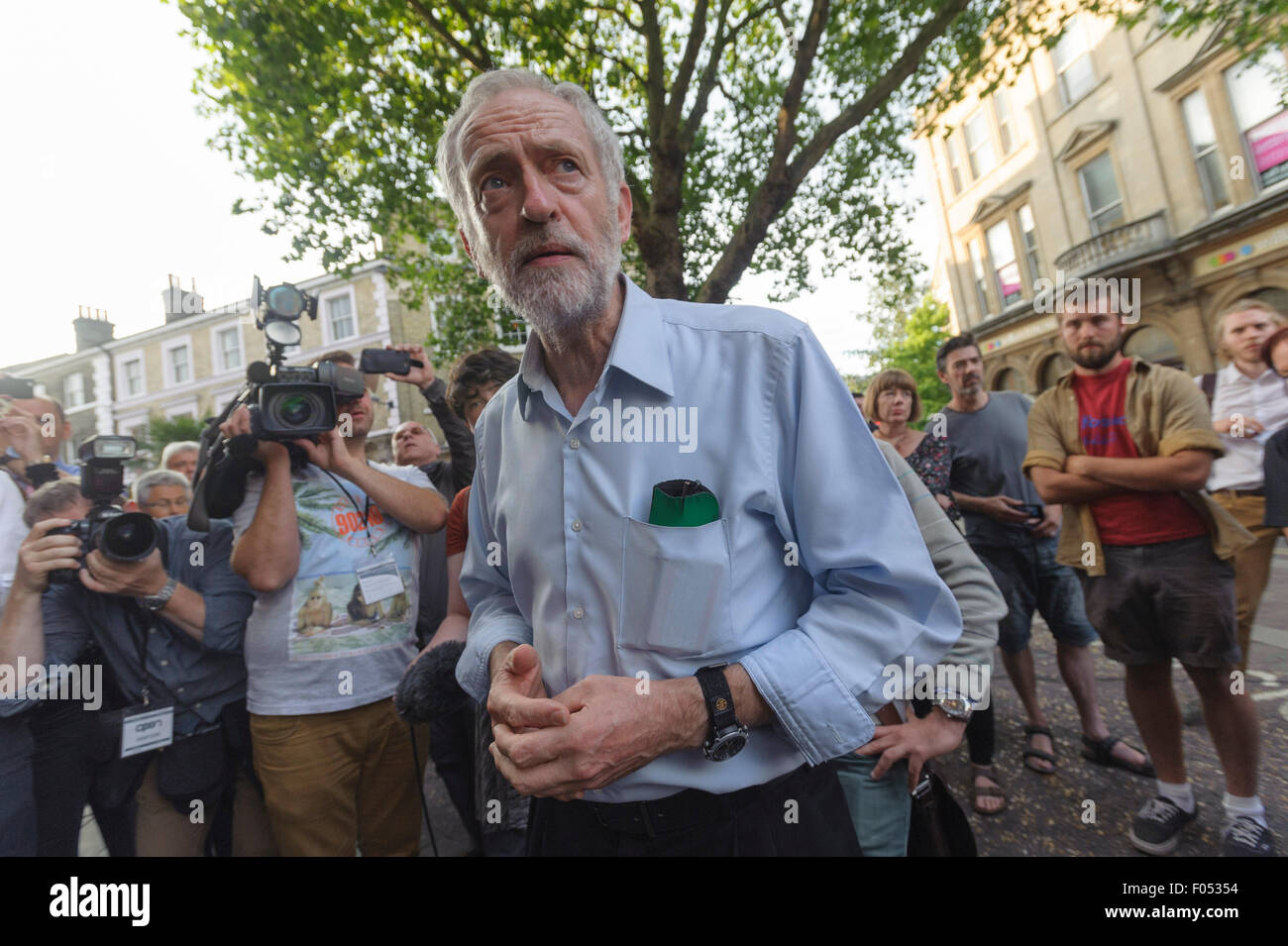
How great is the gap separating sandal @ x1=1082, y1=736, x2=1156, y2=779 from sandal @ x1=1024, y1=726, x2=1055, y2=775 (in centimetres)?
17

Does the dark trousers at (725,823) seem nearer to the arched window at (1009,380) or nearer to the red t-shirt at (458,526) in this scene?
the red t-shirt at (458,526)

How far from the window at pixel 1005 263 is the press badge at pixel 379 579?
20.7 metres

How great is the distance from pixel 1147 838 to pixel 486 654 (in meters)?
2.78

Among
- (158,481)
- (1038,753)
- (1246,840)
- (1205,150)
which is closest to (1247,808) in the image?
(1246,840)

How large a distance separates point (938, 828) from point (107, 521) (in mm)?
2820

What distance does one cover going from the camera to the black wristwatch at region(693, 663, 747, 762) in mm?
1001

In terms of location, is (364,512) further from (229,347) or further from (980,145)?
(229,347)

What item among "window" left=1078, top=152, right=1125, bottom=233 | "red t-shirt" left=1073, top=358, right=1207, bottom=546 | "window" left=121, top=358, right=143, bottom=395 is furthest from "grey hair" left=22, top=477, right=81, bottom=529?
"window" left=121, top=358, right=143, bottom=395

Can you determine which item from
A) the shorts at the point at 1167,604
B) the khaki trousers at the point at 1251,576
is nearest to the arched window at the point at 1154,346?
the khaki trousers at the point at 1251,576

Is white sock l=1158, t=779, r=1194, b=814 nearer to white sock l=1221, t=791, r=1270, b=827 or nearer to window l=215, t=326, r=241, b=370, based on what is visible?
white sock l=1221, t=791, r=1270, b=827

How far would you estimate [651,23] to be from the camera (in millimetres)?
6262

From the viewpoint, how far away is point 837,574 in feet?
3.59
